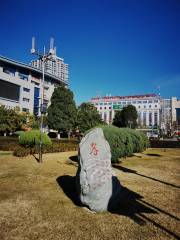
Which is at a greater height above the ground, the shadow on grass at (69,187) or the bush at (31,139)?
the bush at (31,139)

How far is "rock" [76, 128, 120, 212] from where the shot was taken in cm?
549

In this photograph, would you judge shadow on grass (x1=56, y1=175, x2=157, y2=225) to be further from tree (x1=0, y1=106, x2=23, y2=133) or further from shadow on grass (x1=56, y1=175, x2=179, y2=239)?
tree (x1=0, y1=106, x2=23, y2=133)

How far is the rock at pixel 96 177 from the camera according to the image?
18.0 feet

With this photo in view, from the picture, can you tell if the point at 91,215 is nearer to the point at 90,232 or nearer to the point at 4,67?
the point at 90,232

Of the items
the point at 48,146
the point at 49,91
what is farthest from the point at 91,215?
the point at 49,91

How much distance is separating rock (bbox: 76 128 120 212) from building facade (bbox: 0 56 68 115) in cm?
4441

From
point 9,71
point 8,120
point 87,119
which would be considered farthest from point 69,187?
point 9,71

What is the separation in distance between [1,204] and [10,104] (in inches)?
2013

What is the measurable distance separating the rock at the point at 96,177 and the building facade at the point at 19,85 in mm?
44411

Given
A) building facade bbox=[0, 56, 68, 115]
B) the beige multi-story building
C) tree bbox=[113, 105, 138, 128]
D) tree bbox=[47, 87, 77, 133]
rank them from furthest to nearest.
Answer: the beige multi-story building, tree bbox=[113, 105, 138, 128], building facade bbox=[0, 56, 68, 115], tree bbox=[47, 87, 77, 133]

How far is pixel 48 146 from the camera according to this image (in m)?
19.1

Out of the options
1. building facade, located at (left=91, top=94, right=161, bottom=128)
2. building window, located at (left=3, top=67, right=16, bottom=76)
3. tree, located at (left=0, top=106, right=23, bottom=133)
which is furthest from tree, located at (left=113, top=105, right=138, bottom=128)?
building facade, located at (left=91, top=94, right=161, bottom=128)

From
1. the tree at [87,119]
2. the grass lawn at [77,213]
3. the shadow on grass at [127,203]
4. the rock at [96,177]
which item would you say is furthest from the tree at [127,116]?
the rock at [96,177]

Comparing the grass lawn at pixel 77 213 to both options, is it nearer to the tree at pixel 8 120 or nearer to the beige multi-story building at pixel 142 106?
the tree at pixel 8 120
